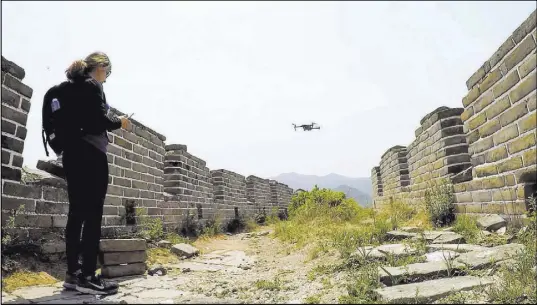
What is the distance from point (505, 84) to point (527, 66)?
364mm

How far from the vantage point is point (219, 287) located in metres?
2.71

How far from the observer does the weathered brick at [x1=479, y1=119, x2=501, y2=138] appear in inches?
136

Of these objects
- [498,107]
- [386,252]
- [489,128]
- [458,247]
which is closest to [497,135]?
[489,128]

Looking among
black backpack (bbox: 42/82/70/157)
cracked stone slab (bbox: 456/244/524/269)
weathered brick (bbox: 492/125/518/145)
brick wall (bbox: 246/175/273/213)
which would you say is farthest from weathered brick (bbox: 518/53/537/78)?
brick wall (bbox: 246/175/273/213)

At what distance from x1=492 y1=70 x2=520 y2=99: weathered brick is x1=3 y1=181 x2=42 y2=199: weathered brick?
14.0ft

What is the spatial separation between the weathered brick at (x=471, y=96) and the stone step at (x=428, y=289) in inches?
86.9

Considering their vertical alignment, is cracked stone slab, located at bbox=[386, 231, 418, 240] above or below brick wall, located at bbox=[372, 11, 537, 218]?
below

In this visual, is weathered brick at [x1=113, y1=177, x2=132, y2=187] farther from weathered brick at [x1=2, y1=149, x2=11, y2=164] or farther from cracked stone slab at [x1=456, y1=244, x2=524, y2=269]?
cracked stone slab at [x1=456, y1=244, x2=524, y2=269]

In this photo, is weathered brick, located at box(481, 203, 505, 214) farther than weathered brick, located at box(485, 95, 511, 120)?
Yes

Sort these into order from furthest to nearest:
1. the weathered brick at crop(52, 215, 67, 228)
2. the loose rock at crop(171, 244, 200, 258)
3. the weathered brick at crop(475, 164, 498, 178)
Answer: the loose rock at crop(171, 244, 200, 258) → the weathered brick at crop(475, 164, 498, 178) → the weathered brick at crop(52, 215, 67, 228)

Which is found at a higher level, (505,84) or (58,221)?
(505,84)

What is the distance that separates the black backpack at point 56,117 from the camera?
2.54m

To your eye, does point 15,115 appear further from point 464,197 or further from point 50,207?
point 464,197

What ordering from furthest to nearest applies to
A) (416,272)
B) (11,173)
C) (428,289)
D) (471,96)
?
1. (471,96)
2. (11,173)
3. (416,272)
4. (428,289)
